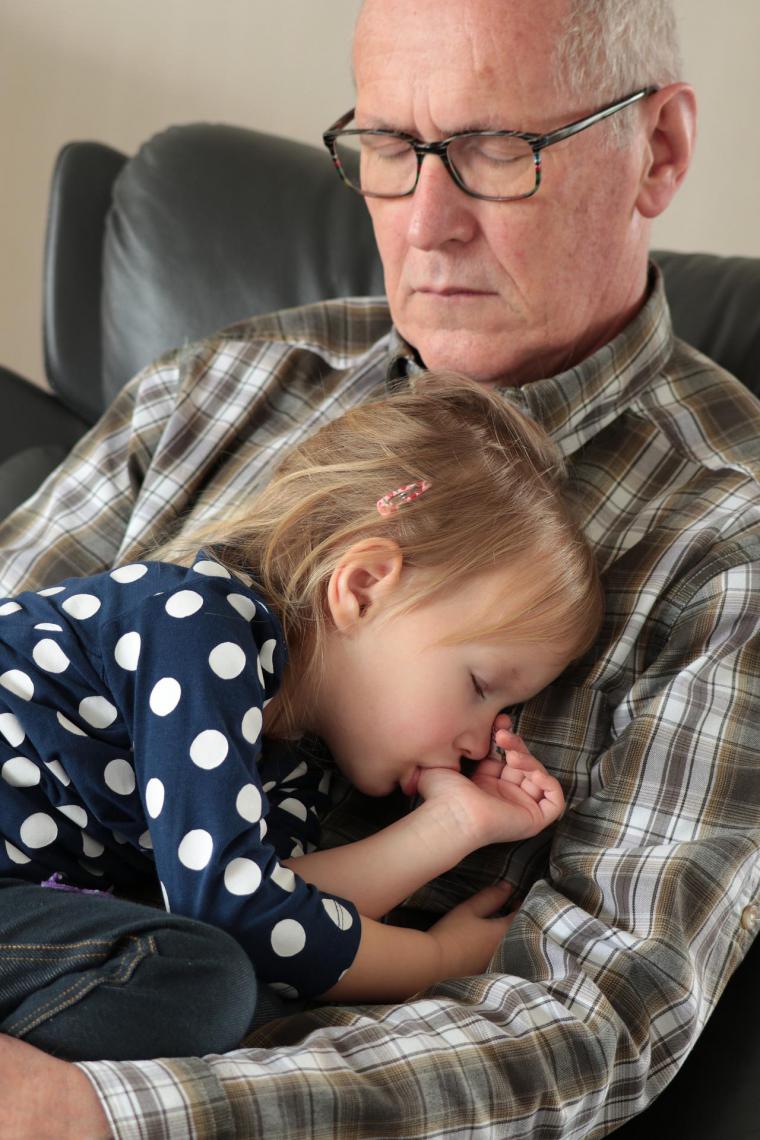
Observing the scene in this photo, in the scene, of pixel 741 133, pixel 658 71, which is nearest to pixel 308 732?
pixel 658 71

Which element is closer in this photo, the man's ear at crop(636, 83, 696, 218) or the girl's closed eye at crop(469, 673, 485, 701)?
the girl's closed eye at crop(469, 673, 485, 701)

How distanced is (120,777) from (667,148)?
967 millimetres

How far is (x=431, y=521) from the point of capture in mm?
1177

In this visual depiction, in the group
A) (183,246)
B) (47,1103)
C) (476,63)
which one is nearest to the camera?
(47,1103)

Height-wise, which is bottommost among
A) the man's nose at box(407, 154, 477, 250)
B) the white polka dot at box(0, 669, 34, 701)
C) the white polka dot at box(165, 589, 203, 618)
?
the white polka dot at box(0, 669, 34, 701)

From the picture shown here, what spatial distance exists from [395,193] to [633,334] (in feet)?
1.07

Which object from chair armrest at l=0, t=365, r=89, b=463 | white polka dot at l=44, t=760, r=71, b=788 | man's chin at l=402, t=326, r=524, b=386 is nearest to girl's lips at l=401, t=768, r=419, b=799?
white polka dot at l=44, t=760, r=71, b=788

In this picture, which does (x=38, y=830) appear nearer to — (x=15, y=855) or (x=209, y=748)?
(x=15, y=855)

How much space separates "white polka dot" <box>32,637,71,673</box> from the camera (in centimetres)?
107

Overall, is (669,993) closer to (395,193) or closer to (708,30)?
(395,193)

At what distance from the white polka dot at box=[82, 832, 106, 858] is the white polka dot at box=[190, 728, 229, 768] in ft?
0.56

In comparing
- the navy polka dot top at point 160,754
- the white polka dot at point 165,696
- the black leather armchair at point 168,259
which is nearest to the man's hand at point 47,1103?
the navy polka dot top at point 160,754

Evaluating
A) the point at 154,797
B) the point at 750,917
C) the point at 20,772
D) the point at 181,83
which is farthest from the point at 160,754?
the point at 181,83

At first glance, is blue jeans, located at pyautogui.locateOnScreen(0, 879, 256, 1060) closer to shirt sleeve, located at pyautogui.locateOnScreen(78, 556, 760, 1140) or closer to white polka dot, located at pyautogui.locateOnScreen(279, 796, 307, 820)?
shirt sleeve, located at pyautogui.locateOnScreen(78, 556, 760, 1140)
